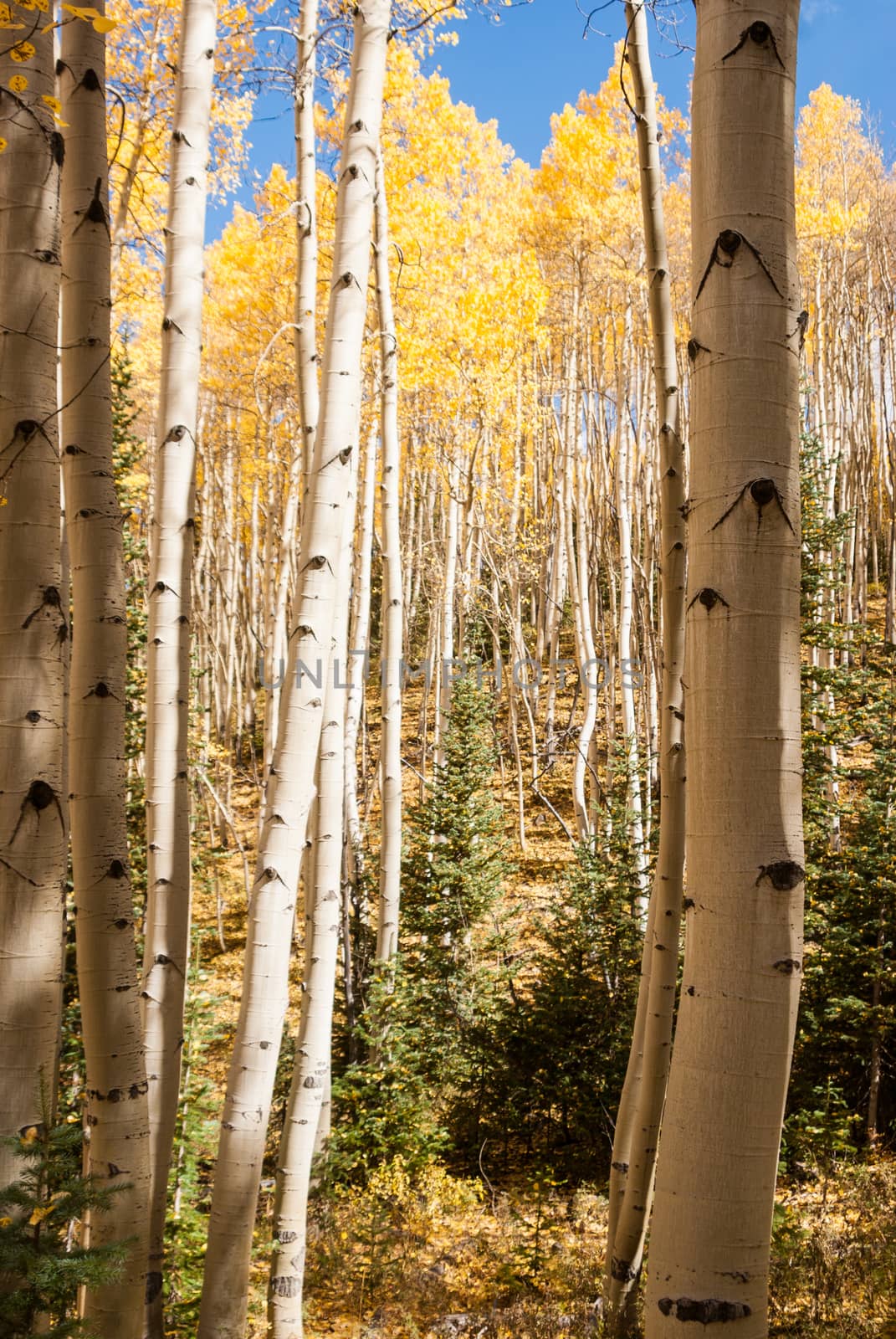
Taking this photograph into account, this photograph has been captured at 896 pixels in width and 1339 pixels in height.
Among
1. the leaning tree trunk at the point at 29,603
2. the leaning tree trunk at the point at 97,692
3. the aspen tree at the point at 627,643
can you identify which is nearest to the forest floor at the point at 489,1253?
the leaning tree trunk at the point at 97,692

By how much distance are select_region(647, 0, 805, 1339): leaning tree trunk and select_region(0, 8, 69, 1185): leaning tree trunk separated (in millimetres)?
1281

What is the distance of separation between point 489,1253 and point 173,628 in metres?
4.38

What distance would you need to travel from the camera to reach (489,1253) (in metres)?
4.87

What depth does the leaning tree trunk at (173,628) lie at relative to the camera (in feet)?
8.11

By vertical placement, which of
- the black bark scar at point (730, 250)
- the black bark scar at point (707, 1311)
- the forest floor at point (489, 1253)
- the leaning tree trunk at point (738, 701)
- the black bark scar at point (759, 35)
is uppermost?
the black bark scar at point (759, 35)

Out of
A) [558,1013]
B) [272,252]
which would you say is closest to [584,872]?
[558,1013]

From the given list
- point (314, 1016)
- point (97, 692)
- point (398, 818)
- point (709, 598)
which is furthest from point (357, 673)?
point (709, 598)

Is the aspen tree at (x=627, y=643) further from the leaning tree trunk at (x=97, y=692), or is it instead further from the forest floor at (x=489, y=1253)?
the leaning tree trunk at (x=97, y=692)

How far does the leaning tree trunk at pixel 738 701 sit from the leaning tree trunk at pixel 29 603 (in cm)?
128

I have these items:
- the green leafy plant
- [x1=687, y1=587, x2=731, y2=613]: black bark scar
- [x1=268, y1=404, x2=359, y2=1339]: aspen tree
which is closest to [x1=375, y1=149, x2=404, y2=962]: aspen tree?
[x1=268, y1=404, x2=359, y2=1339]: aspen tree

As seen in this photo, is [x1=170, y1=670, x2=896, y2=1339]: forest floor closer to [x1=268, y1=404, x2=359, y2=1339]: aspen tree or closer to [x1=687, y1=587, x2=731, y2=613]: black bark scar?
[x1=268, y1=404, x2=359, y2=1339]: aspen tree

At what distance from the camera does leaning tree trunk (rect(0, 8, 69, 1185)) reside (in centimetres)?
166

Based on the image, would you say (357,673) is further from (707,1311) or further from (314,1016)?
(707,1311)

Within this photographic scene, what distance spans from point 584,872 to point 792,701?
6615mm
